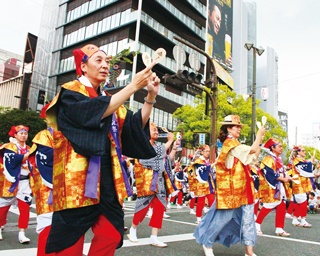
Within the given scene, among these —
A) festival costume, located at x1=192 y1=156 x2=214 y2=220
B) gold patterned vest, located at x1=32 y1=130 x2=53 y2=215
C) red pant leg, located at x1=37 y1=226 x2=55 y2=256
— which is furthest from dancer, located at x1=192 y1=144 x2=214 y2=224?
red pant leg, located at x1=37 y1=226 x2=55 y2=256

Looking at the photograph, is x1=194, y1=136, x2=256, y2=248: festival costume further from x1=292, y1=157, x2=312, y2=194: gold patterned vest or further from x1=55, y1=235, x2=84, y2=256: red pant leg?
x1=292, y1=157, x2=312, y2=194: gold patterned vest

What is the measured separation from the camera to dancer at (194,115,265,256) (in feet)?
13.3

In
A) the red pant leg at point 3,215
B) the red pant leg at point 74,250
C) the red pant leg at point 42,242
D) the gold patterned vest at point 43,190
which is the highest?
the gold patterned vest at point 43,190

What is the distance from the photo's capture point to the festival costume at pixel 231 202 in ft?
13.5

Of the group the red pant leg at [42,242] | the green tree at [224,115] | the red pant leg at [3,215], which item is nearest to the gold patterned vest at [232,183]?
the red pant leg at [42,242]

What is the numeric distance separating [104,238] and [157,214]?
2.93 meters

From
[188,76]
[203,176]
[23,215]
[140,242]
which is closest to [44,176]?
[23,215]

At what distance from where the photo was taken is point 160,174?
5328mm

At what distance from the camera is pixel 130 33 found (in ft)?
98.9

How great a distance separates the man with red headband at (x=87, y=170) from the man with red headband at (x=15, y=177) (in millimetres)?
3230

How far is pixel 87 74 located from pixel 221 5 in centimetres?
4800

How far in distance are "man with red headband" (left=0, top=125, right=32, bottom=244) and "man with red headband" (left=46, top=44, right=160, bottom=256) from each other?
323 centimetres

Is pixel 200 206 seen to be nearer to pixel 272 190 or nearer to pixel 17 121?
pixel 272 190

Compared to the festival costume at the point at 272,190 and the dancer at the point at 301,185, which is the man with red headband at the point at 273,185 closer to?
the festival costume at the point at 272,190
